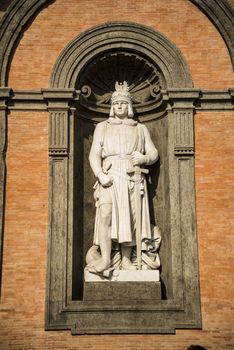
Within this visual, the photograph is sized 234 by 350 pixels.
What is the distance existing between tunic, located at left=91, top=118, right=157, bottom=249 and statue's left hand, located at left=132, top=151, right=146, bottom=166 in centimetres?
9

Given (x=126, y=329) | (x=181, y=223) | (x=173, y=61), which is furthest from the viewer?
(x=173, y=61)

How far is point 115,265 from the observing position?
39.3 ft

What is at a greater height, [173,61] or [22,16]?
[22,16]

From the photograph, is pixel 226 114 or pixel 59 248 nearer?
pixel 59 248

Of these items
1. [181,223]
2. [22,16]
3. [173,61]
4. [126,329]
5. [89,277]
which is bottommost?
[126,329]

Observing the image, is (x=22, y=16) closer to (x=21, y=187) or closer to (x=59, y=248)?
(x=21, y=187)

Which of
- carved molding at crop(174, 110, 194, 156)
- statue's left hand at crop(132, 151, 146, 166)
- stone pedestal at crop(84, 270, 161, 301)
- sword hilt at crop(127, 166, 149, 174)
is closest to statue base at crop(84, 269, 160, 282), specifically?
stone pedestal at crop(84, 270, 161, 301)

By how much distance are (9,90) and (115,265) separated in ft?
12.6

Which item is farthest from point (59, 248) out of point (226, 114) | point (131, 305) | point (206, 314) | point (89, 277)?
point (226, 114)

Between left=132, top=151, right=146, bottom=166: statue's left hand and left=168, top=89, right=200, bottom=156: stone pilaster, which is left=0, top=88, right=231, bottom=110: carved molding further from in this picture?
left=132, top=151, right=146, bottom=166: statue's left hand

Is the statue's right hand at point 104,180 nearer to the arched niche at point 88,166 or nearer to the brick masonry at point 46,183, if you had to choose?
the arched niche at point 88,166

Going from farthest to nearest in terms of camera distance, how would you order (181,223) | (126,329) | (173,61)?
(173,61) < (181,223) < (126,329)

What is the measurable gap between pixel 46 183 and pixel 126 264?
81.9 inches

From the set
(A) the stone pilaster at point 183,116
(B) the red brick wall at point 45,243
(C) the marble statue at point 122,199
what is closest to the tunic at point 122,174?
(C) the marble statue at point 122,199
